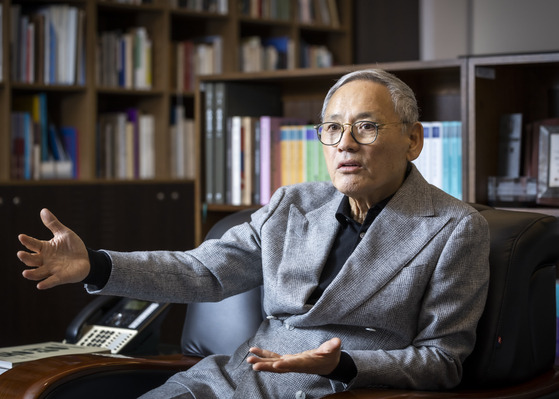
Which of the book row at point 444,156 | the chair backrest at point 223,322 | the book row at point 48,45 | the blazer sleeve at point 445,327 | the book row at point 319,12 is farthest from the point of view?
the book row at point 319,12

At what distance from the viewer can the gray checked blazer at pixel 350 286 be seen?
172 cm

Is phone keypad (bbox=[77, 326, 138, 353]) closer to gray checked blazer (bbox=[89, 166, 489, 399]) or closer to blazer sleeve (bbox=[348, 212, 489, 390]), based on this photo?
gray checked blazer (bbox=[89, 166, 489, 399])

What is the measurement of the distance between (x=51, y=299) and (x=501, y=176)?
2.06 metres

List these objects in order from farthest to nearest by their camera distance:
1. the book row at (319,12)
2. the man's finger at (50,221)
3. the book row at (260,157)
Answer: the book row at (319,12) < the book row at (260,157) < the man's finger at (50,221)

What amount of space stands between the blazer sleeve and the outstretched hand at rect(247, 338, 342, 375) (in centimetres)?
11

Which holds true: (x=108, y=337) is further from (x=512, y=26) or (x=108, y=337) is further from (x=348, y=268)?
(x=512, y=26)

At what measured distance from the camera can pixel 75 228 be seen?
3814 millimetres

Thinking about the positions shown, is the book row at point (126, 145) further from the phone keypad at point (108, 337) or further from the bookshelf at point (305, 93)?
the phone keypad at point (108, 337)

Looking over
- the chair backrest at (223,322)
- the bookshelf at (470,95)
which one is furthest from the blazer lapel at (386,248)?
the bookshelf at (470,95)

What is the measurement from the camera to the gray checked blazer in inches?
67.7

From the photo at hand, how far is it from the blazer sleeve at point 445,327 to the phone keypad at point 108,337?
38.8 inches

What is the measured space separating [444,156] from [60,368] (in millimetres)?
1390

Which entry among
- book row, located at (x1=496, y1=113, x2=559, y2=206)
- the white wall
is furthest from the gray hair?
the white wall

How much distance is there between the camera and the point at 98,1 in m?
4.06
